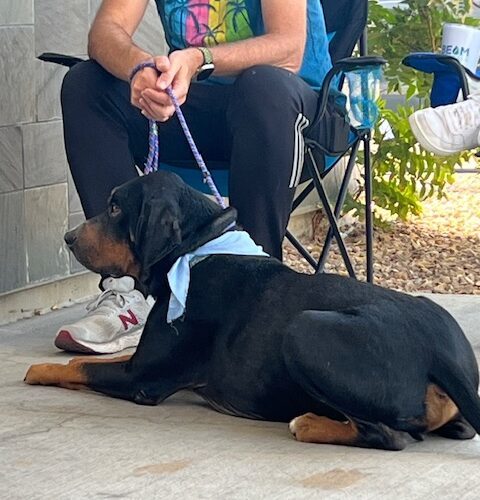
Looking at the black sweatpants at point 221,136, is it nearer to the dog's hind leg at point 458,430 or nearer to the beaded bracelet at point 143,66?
the beaded bracelet at point 143,66

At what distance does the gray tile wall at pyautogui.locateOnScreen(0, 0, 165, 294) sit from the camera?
15.1 feet

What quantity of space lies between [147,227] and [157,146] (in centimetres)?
73

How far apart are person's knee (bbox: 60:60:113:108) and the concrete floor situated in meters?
1.01

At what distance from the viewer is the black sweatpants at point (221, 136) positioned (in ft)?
12.5

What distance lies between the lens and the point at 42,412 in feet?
10.8

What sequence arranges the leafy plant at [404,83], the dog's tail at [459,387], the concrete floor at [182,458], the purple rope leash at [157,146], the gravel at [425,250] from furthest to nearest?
the leafy plant at [404,83] < the gravel at [425,250] < the purple rope leash at [157,146] < the dog's tail at [459,387] < the concrete floor at [182,458]

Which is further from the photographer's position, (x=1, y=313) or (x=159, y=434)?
(x=1, y=313)

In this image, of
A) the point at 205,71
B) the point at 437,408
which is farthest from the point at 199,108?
the point at 437,408

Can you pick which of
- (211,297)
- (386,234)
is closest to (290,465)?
(211,297)

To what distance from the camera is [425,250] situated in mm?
6500

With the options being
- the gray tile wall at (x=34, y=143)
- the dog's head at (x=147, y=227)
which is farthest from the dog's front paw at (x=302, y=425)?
the gray tile wall at (x=34, y=143)

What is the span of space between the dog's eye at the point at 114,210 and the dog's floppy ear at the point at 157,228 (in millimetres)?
86

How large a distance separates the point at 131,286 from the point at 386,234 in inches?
112

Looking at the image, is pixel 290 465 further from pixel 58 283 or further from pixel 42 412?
pixel 58 283
